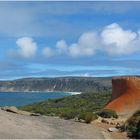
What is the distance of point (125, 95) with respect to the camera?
39.2m

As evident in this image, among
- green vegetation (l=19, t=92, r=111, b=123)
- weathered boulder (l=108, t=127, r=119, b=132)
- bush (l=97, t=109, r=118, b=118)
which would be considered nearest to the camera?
weathered boulder (l=108, t=127, r=119, b=132)

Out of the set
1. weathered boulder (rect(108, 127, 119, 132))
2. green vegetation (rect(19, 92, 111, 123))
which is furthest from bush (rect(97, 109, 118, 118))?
weathered boulder (rect(108, 127, 119, 132))

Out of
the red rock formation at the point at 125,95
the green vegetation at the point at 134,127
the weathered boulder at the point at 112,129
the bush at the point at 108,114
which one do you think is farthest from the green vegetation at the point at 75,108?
the green vegetation at the point at 134,127

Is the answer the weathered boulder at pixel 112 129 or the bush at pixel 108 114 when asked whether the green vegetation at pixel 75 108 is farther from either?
the weathered boulder at pixel 112 129

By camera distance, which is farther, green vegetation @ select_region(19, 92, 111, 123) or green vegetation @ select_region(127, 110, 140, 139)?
green vegetation @ select_region(19, 92, 111, 123)

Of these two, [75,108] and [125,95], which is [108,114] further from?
[75,108]

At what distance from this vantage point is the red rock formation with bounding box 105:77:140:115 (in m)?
38.1

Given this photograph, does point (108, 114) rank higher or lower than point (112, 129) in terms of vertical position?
higher

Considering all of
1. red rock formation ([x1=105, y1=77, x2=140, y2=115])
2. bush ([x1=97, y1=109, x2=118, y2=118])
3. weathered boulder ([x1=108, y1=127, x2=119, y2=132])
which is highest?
red rock formation ([x1=105, y1=77, x2=140, y2=115])

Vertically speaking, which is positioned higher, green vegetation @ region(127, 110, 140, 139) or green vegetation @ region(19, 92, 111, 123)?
green vegetation @ region(19, 92, 111, 123)

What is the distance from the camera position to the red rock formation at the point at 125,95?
1500 inches

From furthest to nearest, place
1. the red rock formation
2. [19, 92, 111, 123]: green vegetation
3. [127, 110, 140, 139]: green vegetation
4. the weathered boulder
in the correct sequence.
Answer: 1. the red rock formation
2. [19, 92, 111, 123]: green vegetation
3. the weathered boulder
4. [127, 110, 140, 139]: green vegetation

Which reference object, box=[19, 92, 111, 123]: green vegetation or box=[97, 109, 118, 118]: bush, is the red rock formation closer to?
box=[97, 109, 118, 118]: bush

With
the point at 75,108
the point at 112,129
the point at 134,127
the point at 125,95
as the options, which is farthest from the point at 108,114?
the point at 75,108
